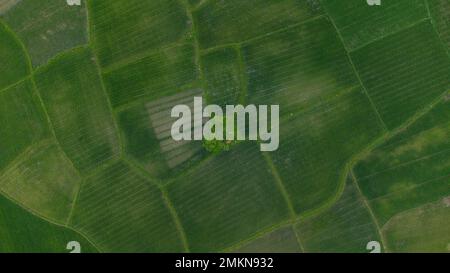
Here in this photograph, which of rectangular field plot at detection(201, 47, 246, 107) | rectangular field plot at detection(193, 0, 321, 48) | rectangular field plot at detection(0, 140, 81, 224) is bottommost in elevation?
rectangular field plot at detection(0, 140, 81, 224)

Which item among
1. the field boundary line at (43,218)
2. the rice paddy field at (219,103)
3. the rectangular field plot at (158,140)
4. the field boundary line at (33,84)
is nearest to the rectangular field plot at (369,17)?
the rice paddy field at (219,103)

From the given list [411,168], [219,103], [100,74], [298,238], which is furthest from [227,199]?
[411,168]

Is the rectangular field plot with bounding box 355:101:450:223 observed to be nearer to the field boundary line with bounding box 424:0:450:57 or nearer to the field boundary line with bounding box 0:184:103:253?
the field boundary line with bounding box 424:0:450:57

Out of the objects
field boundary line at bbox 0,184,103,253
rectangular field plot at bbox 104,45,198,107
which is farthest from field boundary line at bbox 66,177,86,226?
rectangular field plot at bbox 104,45,198,107

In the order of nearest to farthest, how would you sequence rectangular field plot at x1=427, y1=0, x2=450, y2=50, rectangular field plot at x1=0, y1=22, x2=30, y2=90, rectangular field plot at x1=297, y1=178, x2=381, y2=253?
rectangular field plot at x1=427, y1=0, x2=450, y2=50 → rectangular field plot at x1=0, y1=22, x2=30, y2=90 → rectangular field plot at x1=297, y1=178, x2=381, y2=253

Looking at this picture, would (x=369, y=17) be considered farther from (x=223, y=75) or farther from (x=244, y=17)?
(x=223, y=75)

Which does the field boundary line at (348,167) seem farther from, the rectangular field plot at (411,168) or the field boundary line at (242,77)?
the field boundary line at (242,77)
